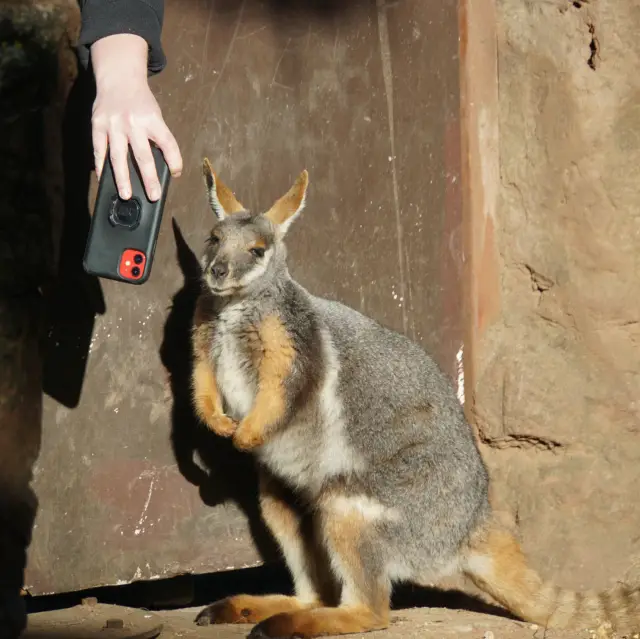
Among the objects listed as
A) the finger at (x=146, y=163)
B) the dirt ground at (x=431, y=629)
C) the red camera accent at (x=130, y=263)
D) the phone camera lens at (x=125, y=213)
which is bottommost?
the dirt ground at (x=431, y=629)

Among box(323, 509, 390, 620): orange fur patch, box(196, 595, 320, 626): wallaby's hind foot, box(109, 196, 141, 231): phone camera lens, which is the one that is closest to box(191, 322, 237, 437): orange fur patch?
box(323, 509, 390, 620): orange fur patch

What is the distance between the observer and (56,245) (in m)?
4.07

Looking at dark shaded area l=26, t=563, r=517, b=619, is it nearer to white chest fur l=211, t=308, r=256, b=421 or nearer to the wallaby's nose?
white chest fur l=211, t=308, r=256, b=421

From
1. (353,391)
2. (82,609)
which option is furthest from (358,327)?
(82,609)

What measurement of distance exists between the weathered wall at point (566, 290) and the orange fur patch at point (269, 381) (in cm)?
127

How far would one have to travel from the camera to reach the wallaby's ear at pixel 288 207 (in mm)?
4078

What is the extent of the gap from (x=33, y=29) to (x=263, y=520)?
2.20 meters

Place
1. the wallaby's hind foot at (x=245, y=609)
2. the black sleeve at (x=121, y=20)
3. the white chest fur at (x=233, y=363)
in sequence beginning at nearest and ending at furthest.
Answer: the black sleeve at (x=121, y=20), the white chest fur at (x=233, y=363), the wallaby's hind foot at (x=245, y=609)

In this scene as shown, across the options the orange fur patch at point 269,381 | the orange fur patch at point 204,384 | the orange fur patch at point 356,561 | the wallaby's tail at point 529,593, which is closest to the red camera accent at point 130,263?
the orange fur patch at point 269,381

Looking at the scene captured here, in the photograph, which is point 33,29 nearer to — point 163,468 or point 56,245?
point 56,245

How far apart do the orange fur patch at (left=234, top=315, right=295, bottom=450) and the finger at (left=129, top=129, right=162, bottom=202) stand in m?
1.04

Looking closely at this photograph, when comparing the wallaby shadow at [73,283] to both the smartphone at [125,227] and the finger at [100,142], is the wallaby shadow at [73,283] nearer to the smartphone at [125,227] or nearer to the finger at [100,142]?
the smartphone at [125,227]

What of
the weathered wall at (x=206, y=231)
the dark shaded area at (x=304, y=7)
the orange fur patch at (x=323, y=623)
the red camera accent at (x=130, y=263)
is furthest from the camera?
the dark shaded area at (x=304, y=7)

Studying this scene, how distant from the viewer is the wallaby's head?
12.8ft
